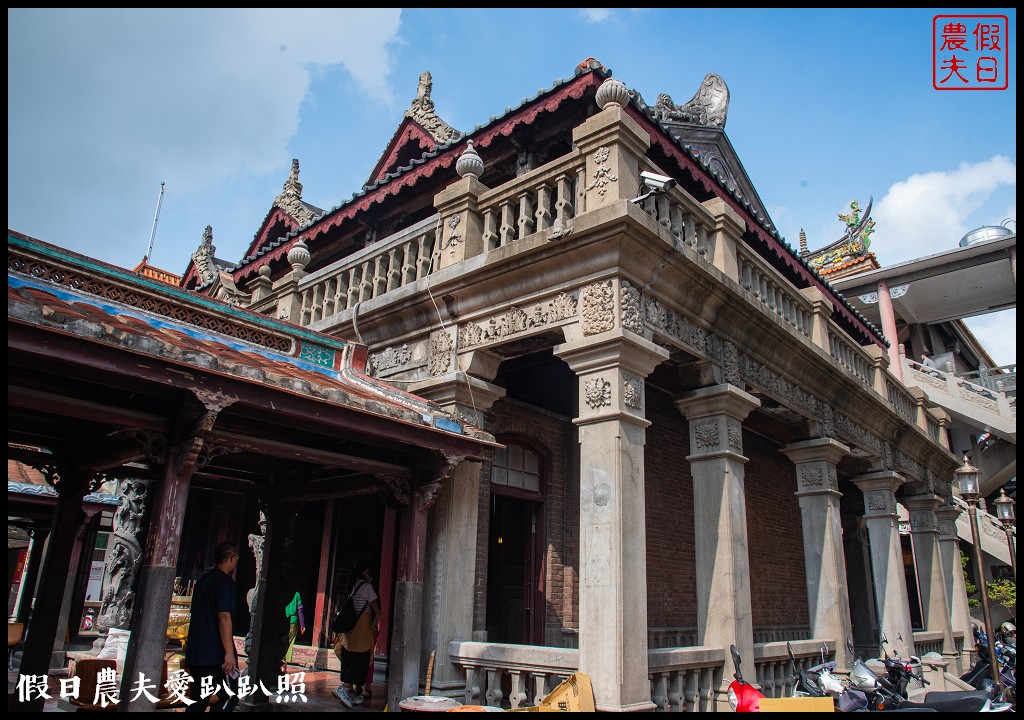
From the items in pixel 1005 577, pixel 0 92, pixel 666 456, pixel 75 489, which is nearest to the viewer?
pixel 0 92

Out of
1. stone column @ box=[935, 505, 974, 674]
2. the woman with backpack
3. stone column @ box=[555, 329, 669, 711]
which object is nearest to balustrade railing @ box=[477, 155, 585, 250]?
stone column @ box=[555, 329, 669, 711]

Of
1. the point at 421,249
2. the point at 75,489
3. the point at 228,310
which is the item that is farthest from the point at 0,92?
the point at 421,249

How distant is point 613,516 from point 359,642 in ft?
11.4

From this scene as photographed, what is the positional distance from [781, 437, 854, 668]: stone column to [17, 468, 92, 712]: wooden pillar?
916cm

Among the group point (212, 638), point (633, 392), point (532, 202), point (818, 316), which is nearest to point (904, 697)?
point (633, 392)

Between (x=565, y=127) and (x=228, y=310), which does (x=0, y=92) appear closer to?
(x=228, y=310)

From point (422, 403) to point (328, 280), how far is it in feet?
13.1

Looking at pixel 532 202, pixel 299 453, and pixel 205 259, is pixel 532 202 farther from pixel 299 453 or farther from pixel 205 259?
pixel 205 259

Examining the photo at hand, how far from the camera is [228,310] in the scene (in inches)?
280

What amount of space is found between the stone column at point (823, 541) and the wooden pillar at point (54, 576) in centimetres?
916

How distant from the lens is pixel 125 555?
43.9 feet

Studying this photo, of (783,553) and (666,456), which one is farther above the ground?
(666,456)

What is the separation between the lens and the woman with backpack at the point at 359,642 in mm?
7805

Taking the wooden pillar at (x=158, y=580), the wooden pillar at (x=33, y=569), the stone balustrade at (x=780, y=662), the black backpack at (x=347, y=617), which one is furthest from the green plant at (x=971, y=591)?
the wooden pillar at (x=33, y=569)
